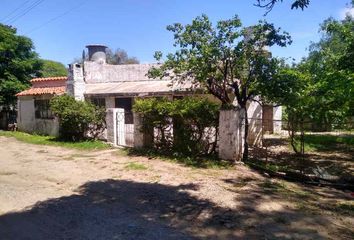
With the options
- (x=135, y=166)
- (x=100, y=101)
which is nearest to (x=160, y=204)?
(x=135, y=166)

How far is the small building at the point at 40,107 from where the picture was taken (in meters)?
19.9

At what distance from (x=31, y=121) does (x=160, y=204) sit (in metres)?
16.8

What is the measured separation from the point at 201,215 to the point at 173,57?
6.83m

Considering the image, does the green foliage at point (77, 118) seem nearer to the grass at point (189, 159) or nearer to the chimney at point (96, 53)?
the grass at point (189, 159)

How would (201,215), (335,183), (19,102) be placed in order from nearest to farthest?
(201,215)
(335,183)
(19,102)

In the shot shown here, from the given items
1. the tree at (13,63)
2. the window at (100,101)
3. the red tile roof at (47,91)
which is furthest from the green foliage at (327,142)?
the tree at (13,63)

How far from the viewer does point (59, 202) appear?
290 inches

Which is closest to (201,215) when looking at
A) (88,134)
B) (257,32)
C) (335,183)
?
(335,183)

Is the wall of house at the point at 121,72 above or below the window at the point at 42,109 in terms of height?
above

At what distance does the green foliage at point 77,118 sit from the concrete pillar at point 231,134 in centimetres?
703

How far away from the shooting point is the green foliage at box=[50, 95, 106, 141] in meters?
16.0

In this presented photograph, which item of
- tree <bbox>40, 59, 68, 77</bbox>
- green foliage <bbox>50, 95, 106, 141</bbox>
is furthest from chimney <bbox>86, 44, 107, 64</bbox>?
tree <bbox>40, 59, 68, 77</bbox>

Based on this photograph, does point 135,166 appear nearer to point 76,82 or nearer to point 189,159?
point 189,159

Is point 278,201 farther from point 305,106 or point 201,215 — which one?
point 305,106
